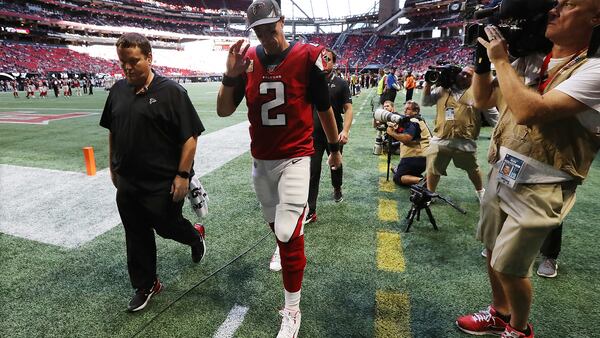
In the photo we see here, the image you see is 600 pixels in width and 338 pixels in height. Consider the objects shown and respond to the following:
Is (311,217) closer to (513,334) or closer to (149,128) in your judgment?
(149,128)

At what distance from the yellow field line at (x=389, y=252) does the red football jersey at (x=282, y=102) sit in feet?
4.90

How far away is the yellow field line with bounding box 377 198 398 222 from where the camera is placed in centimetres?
429

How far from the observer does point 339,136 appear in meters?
3.96

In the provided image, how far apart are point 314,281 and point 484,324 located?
1316 millimetres

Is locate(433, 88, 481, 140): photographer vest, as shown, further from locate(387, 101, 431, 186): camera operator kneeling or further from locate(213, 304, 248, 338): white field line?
locate(213, 304, 248, 338): white field line

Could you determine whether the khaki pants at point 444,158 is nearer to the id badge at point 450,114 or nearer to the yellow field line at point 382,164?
the id badge at point 450,114

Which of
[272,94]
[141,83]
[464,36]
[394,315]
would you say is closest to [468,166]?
[394,315]

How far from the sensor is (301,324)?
242 cm

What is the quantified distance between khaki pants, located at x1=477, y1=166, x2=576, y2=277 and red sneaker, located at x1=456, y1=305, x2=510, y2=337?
639 mm

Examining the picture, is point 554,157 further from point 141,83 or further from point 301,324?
point 141,83

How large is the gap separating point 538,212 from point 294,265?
1467 mm

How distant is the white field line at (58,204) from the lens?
12.5ft

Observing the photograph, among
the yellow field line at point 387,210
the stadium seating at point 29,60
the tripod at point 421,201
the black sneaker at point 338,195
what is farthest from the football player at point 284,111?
the stadium seating at point 29,60

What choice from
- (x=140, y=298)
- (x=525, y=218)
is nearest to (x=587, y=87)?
(x=525, y=218)
